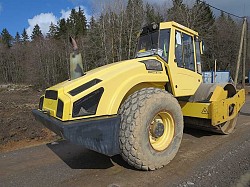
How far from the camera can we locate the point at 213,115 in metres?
5.25

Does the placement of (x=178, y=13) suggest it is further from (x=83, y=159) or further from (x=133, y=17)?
(x=83, y=159)

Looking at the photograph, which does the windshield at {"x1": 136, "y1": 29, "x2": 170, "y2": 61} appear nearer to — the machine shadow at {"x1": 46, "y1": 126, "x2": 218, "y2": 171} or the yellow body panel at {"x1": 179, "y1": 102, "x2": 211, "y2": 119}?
the yellow body panel at {"x1": 179, "y1": 102, "x2": 211, "y2": 119}

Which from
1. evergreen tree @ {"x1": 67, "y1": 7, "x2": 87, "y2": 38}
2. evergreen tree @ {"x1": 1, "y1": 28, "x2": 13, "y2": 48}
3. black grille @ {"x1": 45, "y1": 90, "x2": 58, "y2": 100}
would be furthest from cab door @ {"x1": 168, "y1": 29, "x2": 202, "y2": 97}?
evergreen tree @ {"x1": 1, "y1": 28, "x2": 13, "y2": 48}

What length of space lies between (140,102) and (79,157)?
6.23 feet

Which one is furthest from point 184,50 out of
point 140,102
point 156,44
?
point 140,102

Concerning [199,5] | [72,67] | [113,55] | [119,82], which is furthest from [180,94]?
[199,5]

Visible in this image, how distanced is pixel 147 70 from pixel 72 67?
4.30 ft

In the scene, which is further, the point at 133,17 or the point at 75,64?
the point at 133,17

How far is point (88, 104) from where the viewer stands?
141 inches

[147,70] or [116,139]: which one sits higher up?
[147,70]

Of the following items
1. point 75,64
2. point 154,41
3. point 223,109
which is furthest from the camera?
point 223,109

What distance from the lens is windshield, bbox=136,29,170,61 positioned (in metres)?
4.95

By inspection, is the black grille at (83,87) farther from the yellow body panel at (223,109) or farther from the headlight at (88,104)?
the yellow body panel at (223,109)

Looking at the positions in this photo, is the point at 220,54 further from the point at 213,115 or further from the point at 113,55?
the point at 213,115
